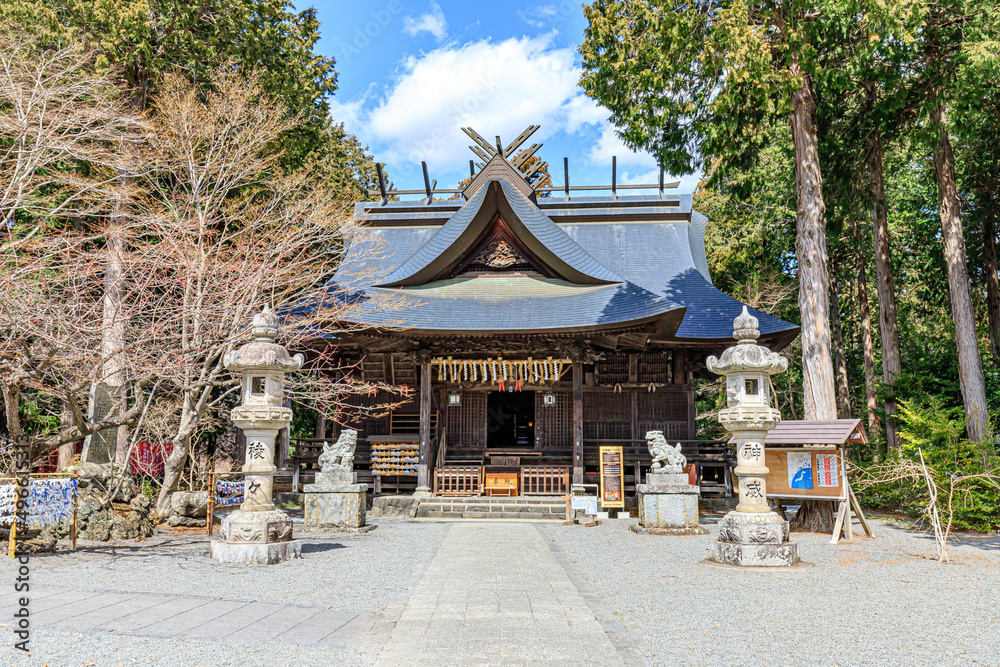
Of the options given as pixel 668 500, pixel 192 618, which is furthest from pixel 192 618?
pixel 668 500

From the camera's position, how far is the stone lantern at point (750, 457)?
7715 millimetres

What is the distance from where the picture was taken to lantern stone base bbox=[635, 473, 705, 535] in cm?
1108

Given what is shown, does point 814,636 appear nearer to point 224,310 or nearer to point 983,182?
point 224,310

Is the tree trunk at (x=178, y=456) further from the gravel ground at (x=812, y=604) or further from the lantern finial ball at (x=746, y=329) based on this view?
the lantern finial ball at (x=746, y=329)

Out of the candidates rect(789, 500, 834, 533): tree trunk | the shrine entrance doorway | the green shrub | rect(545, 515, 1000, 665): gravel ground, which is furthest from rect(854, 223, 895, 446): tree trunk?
rect(545, 515, 1000, 665): gravel ground

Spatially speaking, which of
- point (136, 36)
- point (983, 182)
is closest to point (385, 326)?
point (136, 36)

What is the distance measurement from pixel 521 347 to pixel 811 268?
651 cm

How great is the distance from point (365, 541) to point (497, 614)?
5452 millimetres

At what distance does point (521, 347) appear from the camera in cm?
1520

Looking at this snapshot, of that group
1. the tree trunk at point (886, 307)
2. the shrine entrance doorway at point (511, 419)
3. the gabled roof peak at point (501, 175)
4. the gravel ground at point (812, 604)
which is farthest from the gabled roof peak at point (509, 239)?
the gravel ground at point (812, 604)

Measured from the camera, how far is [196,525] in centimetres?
1105

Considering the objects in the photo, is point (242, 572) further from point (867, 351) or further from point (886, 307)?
point (867, 351)

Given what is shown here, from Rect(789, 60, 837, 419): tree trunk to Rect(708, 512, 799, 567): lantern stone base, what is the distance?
412 cm

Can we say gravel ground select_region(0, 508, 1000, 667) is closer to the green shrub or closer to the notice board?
the green shrub
